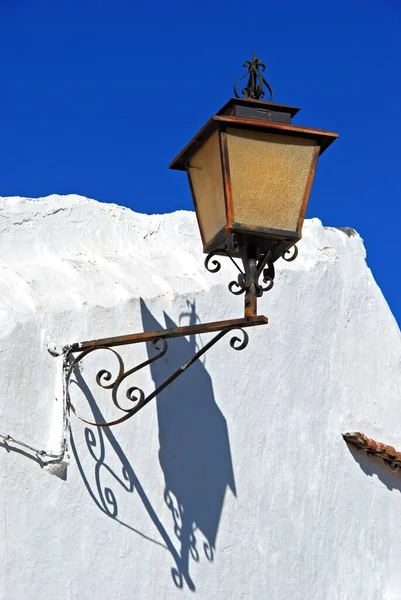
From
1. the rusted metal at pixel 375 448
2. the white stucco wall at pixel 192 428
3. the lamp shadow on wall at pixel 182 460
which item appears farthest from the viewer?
the rusted metal at pixel 375 448

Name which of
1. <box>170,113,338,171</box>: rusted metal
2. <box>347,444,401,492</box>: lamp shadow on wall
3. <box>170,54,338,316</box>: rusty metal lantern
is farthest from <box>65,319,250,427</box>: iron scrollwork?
<box>347,444,401,492</box>: lamp shadow on wall

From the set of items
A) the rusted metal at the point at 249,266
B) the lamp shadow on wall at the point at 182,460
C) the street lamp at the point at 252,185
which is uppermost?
the street lamp at the point at 252,185

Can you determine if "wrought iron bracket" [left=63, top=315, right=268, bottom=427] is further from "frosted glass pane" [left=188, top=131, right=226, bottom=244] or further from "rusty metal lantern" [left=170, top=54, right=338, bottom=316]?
"frosted glass pane" [left=188, top=131, right=226, bottom=244]

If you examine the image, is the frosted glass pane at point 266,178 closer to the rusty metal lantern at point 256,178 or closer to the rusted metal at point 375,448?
the rusty metal lantern at point 256,178

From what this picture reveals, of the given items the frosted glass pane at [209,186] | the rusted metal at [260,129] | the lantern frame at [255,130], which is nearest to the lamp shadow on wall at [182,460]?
the frosted glass pane at [209,186]

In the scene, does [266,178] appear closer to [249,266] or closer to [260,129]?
[260,129]

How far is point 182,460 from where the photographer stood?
4820 millimetres

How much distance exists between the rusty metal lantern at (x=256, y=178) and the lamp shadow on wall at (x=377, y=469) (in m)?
1.96

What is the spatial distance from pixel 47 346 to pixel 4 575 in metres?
0.86

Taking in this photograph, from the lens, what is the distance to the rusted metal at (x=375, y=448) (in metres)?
5.71

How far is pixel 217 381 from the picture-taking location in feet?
16.7

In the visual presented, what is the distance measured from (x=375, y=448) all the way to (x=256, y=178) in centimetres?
224

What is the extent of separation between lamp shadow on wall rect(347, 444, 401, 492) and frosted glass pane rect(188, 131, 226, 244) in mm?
1996

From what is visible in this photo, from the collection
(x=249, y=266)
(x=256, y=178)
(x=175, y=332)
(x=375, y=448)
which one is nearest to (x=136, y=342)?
(x=175, y=332)
